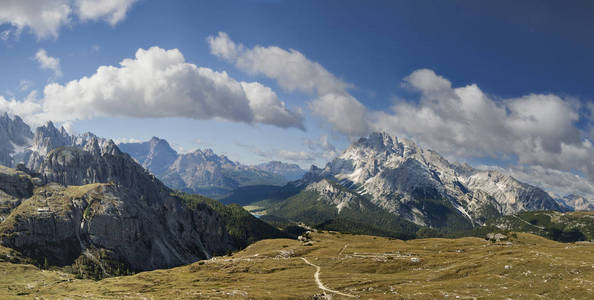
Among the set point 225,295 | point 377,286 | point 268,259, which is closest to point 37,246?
point 268,259

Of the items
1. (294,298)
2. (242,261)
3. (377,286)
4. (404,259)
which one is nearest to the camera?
(294,298)

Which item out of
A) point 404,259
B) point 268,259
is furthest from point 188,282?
point 404,259

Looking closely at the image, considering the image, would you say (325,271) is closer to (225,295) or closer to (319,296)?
(319,296)

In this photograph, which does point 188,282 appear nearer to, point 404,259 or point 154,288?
point 154,288

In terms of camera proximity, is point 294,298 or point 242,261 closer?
point 294,298

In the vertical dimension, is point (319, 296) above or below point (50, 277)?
above

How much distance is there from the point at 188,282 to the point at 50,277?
3333 inches

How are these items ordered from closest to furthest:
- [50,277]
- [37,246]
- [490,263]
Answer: [490,263]
[50,277]
[37,246]

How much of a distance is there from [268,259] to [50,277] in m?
104

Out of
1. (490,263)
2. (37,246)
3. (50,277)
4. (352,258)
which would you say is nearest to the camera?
(490,263)

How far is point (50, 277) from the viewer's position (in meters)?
146

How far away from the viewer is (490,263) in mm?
92688

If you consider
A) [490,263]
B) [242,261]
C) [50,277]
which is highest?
[490,263]

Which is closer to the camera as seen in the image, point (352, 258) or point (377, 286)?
point (377, 286)
